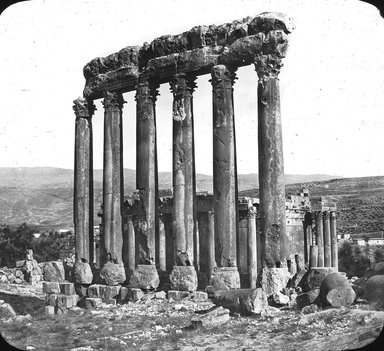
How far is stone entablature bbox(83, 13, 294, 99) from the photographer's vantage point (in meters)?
20.6

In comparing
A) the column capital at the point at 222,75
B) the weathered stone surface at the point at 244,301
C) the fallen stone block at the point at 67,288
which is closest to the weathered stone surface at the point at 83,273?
the fallen stone block at the point at 67,288

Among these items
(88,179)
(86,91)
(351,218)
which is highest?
(86,91)

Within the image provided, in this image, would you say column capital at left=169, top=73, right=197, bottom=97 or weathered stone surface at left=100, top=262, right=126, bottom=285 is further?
weathered stone surface at left=100, top=262, right=126, bottom=285

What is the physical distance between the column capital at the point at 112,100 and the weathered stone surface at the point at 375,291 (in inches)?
559

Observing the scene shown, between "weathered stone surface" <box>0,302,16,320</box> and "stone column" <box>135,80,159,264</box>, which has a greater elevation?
"stone column" <box>135,80,159,264</box>

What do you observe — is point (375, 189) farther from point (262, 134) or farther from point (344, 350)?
point (344, 350)

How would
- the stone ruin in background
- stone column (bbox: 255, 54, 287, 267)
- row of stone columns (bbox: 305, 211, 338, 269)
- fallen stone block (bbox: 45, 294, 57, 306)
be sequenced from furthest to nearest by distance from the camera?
row of stone columns (bbox: 305, 211, 338, 269) < fallen stone block (bbox: 45, 294, 57, 306) < the stone ruin in background < stone column (bbox: 255, 54, 287, 267)

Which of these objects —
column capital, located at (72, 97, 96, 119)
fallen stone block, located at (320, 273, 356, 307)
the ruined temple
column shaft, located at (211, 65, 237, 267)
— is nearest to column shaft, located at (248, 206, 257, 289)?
the ruined temple

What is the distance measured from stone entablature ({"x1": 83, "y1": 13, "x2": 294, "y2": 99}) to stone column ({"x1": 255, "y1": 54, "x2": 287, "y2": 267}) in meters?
0.33

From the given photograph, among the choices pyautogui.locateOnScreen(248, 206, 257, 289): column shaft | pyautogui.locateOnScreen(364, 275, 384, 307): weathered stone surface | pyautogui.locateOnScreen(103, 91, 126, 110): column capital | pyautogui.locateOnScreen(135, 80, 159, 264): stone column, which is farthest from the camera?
pyautogui.locateOnScreen(248, 206, 257, 289): column shaft

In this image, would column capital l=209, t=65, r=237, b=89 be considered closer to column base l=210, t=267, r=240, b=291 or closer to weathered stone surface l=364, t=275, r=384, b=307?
column base l=210, t=267, r=240, b=291

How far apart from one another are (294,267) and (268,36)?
1531 centimetres

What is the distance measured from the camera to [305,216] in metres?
40.6

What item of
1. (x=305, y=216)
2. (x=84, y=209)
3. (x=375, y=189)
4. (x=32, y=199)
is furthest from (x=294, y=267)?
(x=32, y=199)
